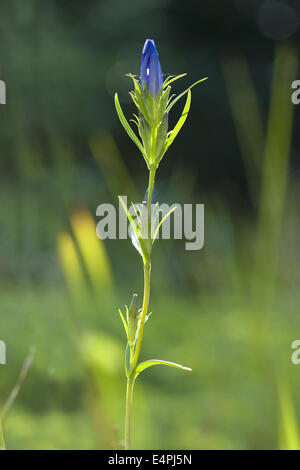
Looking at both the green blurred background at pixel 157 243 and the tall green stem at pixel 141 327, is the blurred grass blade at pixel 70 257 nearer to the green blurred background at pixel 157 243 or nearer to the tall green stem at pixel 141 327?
the green blurred background at pixel 157 243

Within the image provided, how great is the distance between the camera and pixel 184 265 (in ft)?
5.41

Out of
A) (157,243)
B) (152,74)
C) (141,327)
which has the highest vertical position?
(157,243)

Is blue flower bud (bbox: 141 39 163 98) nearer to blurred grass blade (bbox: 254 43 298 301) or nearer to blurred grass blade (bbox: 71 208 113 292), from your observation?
blurred grass blade (bbox: 71 208 113 292)

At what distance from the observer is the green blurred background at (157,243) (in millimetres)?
717

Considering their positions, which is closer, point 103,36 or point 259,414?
point 259,414

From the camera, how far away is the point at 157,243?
4.31ft

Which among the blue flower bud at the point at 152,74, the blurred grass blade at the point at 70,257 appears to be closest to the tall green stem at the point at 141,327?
the blue flower bud at the point at 152,74

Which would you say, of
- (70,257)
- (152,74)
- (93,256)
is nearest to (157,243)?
(93,256)

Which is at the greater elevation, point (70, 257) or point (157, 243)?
point (157, 243)

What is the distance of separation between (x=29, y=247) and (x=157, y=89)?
1193 millimetres

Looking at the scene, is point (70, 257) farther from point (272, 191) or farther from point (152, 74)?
point (272, 191)

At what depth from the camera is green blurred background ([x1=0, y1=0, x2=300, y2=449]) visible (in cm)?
72

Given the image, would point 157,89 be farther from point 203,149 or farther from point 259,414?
point 203,149

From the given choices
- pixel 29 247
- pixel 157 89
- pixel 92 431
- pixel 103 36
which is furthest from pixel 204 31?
pixel 157 89
